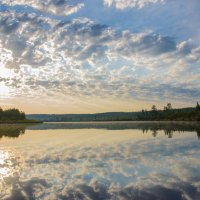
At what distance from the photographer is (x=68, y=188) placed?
16.6 metres

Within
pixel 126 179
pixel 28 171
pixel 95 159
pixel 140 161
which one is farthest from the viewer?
pixel 95 159

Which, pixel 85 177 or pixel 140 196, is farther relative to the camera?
pixel 85 177

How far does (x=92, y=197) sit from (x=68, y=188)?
2.44 m

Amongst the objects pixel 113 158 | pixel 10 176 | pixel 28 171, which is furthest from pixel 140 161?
pixel 10 176

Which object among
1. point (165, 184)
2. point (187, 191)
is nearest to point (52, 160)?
point (165, 184)

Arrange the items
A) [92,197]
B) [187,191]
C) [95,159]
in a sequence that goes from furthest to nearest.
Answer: [95,159]
[187,191]
[92,197]

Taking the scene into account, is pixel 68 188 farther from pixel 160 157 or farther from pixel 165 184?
pixel 160 157

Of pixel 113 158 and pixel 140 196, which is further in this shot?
pixel 113 158

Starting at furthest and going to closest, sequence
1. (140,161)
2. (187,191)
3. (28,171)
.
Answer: (140,161) < (28,171) < (187,191)

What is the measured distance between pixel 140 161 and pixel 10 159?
13.0 metres

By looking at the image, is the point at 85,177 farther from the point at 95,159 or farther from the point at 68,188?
the point at 95,159

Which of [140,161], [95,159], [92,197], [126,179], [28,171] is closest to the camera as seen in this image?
[92,197]

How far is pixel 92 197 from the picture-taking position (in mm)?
14672

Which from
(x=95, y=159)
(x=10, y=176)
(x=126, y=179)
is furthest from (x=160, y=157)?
(x=10, y=176)
